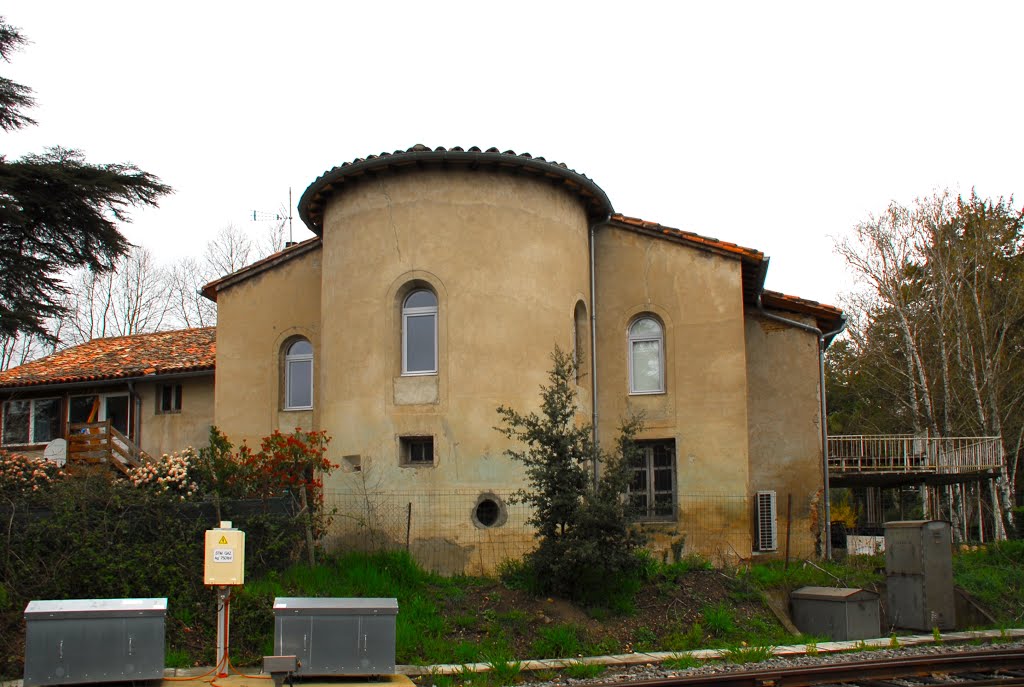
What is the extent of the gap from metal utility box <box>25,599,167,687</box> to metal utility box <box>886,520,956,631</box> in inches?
469

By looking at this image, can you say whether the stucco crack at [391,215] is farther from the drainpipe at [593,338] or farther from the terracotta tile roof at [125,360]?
the terracotta tile roof at [125,360]

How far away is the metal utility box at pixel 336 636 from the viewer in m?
10.0

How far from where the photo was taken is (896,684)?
10.5m

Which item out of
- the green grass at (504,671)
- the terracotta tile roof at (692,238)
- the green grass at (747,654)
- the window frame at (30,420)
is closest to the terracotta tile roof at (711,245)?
the terracotta tile roof at (692,238)

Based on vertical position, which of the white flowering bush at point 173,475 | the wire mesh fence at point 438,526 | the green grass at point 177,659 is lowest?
the green grass at point 177,659

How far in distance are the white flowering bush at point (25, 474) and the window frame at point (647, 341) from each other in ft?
34.2

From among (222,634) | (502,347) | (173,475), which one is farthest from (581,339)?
(222,634)

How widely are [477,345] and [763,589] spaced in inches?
245

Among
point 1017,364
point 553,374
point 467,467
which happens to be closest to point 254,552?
point 467,467

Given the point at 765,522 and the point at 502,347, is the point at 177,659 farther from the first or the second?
the point at 765,522

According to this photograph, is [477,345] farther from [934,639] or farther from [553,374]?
[934,639]

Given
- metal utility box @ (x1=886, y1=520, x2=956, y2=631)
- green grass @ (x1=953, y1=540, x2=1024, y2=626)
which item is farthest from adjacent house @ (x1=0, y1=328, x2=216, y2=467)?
green grass @ (x1=953, y1=540, x2=1024, y2=626)

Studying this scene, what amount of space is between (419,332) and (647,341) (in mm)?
4851

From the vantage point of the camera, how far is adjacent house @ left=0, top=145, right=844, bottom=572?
53.7ft
